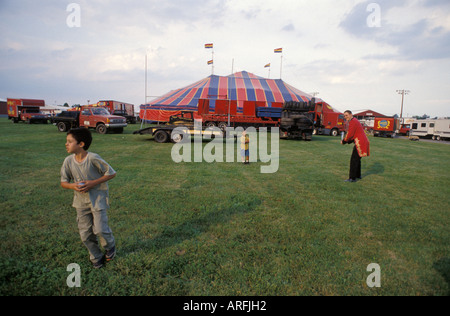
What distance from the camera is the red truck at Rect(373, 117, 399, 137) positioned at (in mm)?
30000

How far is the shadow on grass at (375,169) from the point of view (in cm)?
857

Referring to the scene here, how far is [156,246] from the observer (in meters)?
3.48

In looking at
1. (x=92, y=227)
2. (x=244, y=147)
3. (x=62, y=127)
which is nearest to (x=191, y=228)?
(x=92, y=227)

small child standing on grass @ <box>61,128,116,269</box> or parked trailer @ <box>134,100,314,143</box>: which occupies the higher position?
parked trailer @ <box>134,100,314,143</box>

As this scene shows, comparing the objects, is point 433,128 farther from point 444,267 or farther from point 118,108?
point 118,108

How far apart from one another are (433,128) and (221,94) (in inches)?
1103

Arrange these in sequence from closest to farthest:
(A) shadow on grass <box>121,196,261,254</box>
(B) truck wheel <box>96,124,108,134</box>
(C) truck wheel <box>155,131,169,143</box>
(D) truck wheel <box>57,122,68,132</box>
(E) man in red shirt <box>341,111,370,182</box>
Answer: (A) shadow on grass <box>121,196,261,254</box> → (E) man in red shirt <box>341,111,370,182</box> → (C) truck wheel <box>155,131,169,143</box> → (B) truck wheel <box>96,124,108,134</box> → (D) truck wheel <box>57,122,68,132</box>

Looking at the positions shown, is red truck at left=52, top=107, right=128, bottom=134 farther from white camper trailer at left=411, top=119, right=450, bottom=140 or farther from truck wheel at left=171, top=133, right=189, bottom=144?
white camper trailer at left=411, top=119, right=450, bottom=140

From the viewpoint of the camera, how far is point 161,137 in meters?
14.0

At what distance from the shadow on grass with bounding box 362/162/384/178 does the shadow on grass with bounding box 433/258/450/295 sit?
17.1 feet

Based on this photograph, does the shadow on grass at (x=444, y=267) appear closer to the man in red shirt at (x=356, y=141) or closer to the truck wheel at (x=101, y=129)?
the man in red shirt at (x=356, y=141)

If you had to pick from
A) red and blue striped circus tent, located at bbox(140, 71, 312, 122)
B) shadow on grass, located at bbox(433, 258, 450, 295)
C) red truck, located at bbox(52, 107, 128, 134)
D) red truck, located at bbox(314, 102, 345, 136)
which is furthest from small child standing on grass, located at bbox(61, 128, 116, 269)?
red and blue striped circus tent, located at bbox(140, 71, 312, 122)

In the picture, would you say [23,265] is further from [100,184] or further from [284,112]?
[284,112]

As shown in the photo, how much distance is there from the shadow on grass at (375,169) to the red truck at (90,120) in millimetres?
16415
